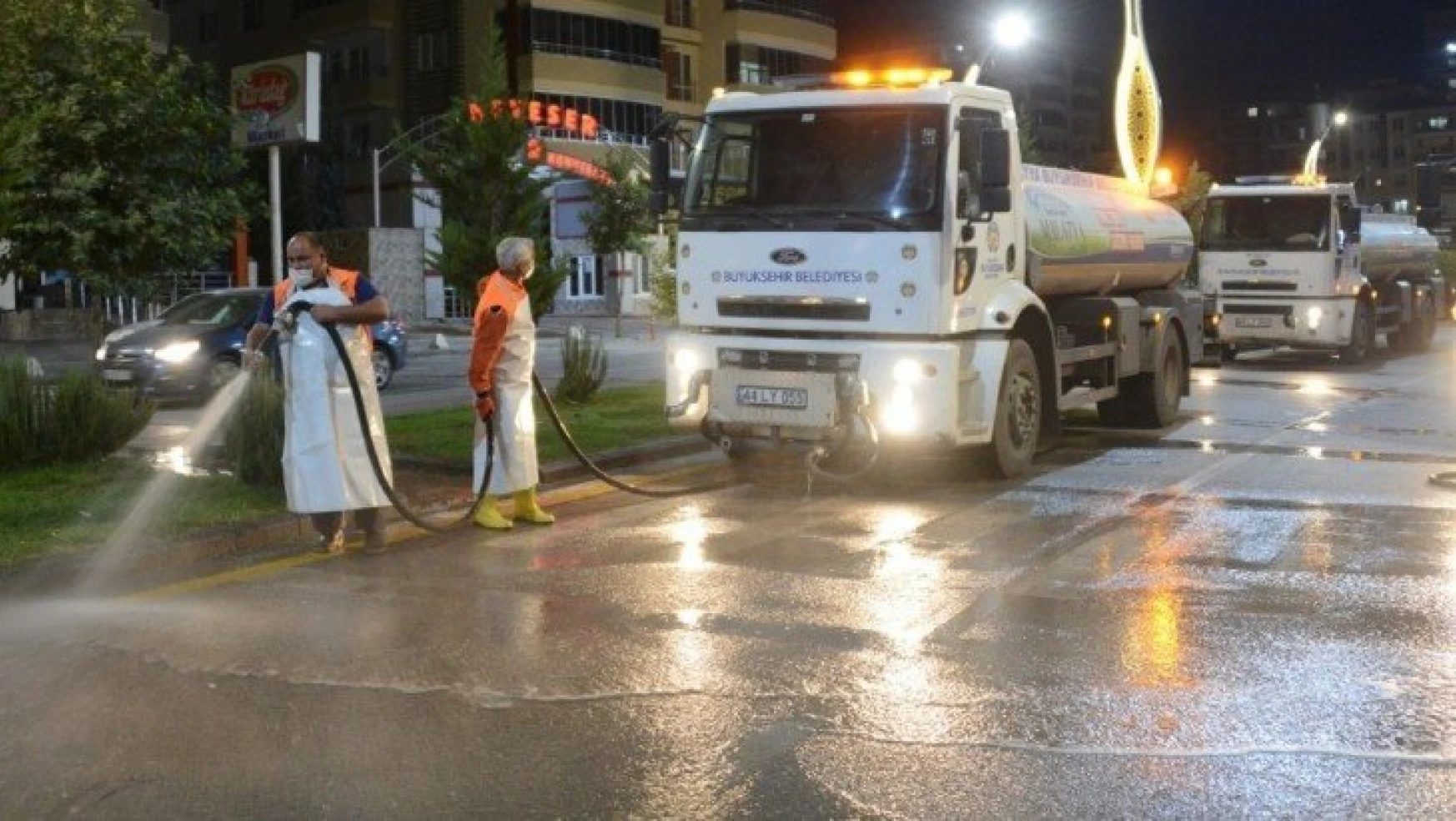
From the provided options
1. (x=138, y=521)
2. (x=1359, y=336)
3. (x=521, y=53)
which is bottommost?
(x=138, y=521)

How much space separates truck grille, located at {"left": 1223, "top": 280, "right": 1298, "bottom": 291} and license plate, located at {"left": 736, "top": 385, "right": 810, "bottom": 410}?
1673 cm

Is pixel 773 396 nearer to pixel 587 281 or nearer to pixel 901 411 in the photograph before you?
pixel 901 411

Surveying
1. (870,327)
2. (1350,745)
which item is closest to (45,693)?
(1350,745)

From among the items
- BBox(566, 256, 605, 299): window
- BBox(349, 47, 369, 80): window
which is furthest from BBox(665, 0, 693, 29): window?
BBox(349, 47, 369, 80): window

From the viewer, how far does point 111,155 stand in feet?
62.3

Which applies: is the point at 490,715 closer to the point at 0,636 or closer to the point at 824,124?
the point at 0,636

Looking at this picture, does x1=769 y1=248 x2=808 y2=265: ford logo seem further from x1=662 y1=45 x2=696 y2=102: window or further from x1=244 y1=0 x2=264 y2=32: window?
x1=244 y1=0 x2=264 y2=32: window

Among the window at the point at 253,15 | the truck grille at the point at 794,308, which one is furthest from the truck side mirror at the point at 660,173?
the window at the point at 253,15

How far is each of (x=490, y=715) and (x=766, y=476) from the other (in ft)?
23.5

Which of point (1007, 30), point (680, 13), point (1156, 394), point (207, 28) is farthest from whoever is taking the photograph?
point (207, 28)

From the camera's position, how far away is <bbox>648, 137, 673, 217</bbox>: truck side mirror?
12.2m

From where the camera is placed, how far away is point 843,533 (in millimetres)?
9938

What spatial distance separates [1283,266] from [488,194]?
13379 mm

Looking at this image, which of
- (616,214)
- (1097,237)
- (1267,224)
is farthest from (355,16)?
(1097,237)
